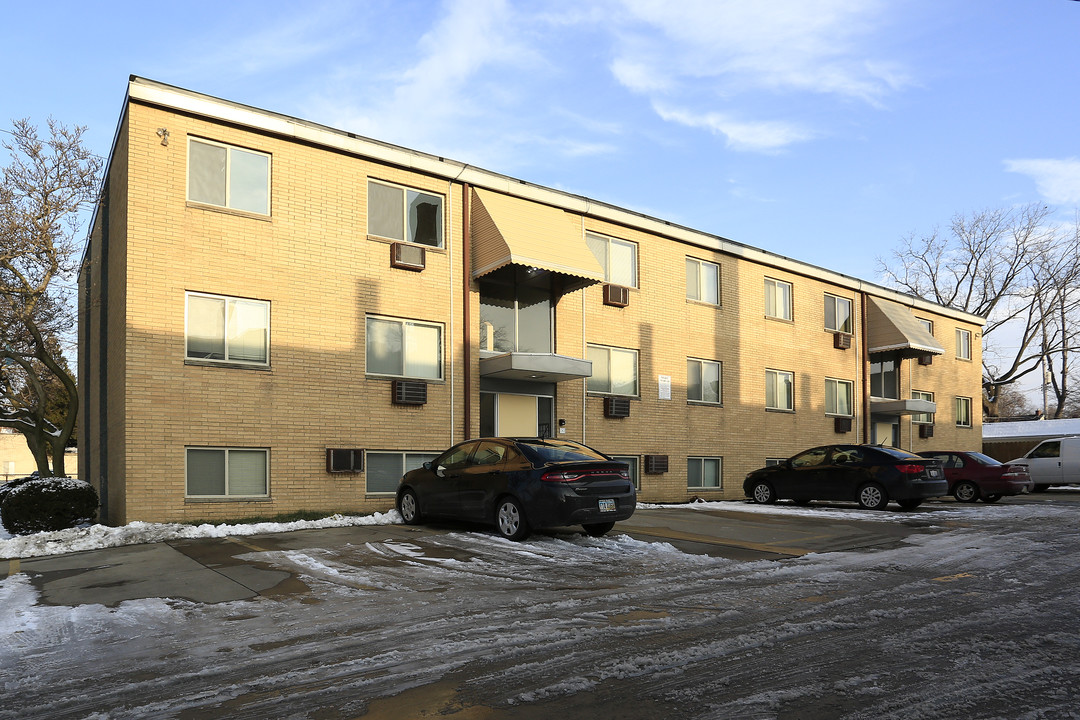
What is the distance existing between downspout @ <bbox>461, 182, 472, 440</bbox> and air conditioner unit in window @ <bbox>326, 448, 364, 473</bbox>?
238 cm

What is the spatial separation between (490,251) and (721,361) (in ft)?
29.2

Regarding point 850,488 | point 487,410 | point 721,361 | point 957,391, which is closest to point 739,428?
point 721,361

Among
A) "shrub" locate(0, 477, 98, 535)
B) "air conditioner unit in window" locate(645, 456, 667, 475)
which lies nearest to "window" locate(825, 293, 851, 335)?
"air conditioner unit in window" locate(645, 456, 667, 475)

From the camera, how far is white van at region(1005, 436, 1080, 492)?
1068 inches

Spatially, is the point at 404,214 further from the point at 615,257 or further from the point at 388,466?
the point at 615,257

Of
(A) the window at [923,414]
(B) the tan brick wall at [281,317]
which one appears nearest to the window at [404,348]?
(B) the tan brick wall at [281,317]

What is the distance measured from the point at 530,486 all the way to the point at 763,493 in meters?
10.5

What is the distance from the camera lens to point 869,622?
641cm

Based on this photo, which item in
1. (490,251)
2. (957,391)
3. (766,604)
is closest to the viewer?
(766,604)

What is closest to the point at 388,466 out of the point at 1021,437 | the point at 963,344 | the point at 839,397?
the point at 839,397

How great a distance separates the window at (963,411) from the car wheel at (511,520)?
28724 millimetres

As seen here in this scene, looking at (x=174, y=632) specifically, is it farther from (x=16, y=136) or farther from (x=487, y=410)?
(x=16, y=136)

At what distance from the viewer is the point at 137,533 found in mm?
12281

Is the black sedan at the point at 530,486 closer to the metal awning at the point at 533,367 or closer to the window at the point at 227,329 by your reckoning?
the metal awning at the point at 533,367
